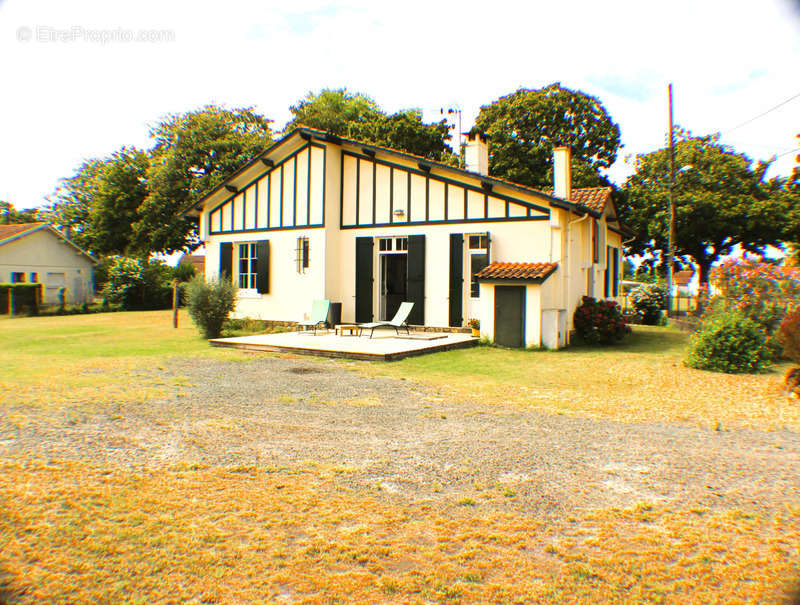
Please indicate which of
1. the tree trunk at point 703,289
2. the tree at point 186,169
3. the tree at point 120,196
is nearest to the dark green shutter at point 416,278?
the tree trunk at point 703,289

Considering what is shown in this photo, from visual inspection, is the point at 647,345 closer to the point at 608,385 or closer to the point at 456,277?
the point at 456,277

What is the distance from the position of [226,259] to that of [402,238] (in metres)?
5.98

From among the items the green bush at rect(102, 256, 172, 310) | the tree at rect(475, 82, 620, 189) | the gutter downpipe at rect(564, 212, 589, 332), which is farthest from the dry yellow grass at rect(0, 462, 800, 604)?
the tree at rect(475, 82, 620, 189)

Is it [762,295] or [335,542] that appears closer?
[335,542]

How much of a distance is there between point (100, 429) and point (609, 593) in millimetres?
4465

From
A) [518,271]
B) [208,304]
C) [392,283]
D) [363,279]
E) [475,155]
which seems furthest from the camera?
[392,283]

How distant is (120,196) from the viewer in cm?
3403

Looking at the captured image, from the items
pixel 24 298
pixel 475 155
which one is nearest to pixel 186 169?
pixel 24 298

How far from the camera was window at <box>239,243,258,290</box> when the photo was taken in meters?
16.9

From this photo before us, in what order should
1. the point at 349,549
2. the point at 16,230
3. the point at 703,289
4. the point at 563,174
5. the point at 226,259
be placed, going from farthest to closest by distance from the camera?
the point at 16,230 → the point at 226,259 → the point at 563,174 → the point at 703,289 → the point at 349,549

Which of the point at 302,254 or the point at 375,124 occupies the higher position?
the point at 375,124

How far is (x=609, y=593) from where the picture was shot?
8.00 ft

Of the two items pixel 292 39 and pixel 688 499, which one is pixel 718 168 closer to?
pixel 688 499

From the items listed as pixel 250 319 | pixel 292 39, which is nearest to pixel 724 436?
pixel 292 39
